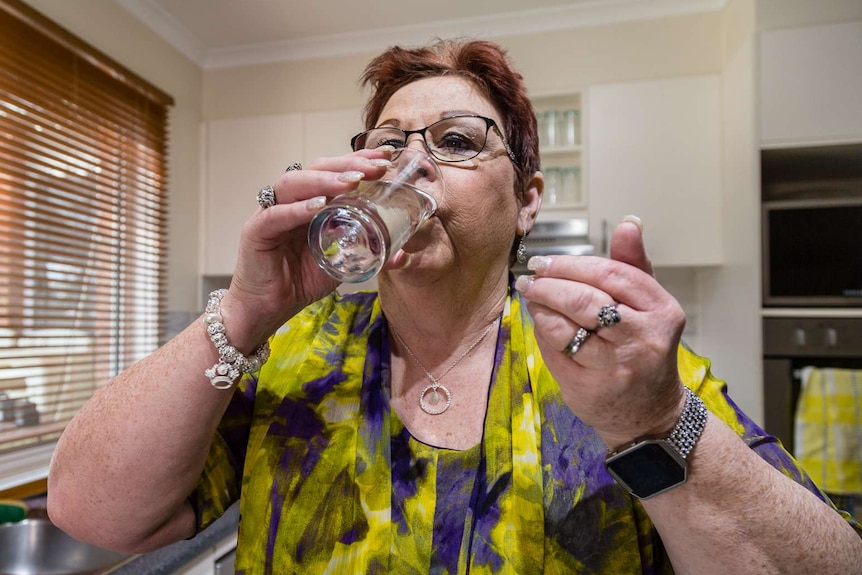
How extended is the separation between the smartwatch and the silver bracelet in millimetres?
475

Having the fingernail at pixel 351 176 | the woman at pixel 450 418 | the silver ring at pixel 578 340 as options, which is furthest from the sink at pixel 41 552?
the silver ring at pixel 578 340

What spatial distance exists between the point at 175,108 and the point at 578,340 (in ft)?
9.84

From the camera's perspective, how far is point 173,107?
9.31 ft

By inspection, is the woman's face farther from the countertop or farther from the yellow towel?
the yellow towel

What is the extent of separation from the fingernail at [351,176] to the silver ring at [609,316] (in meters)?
0.31

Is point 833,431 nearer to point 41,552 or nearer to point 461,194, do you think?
point 461,194

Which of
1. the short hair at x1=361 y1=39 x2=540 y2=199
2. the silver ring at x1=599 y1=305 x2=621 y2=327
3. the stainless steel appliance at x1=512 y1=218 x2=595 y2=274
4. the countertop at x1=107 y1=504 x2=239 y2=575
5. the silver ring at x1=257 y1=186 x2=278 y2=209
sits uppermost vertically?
the short hair at x1=361 y1=39 x2=540 y2=199

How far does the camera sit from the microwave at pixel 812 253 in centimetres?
192

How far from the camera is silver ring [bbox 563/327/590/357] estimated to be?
51 cm

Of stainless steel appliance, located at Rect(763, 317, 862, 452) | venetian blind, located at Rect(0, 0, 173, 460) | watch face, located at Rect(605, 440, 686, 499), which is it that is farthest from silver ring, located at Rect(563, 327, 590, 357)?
venetian blind, located at Rect(0, 0, 173, 460)

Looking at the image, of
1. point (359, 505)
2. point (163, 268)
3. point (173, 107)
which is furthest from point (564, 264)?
Result: point (173, 107)

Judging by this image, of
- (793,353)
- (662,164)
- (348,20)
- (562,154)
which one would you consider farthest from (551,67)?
(793,353)

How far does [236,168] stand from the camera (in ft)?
9.73

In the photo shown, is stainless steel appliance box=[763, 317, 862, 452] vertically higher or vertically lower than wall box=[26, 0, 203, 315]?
lower
